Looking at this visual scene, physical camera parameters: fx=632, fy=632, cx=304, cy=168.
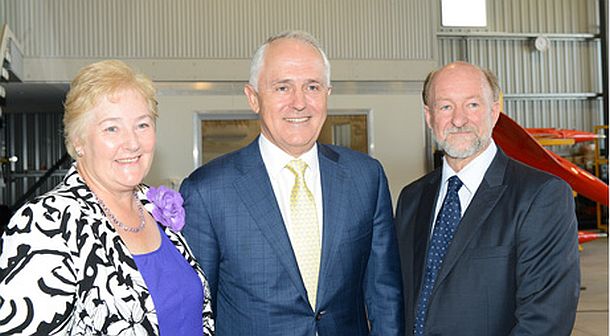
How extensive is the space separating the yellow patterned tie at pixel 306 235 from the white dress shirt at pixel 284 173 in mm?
24

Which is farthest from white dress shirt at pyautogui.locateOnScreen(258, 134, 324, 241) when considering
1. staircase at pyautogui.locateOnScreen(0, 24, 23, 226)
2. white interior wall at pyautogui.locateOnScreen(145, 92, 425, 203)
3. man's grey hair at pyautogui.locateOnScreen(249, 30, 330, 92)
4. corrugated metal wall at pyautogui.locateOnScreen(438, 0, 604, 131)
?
corrugated metal wall at pyautogui.locateOnScreen(438, 0, 604, 131)

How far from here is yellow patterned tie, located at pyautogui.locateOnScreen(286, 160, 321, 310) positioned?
1.98m

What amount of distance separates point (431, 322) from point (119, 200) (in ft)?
3.54

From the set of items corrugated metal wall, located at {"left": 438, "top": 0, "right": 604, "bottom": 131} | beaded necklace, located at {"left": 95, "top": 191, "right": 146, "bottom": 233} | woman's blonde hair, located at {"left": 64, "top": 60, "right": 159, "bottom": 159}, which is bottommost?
beaded necklace, located at {"left": 95, "top": 191, "right": 146, "bottom": 233}

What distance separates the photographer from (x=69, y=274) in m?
1.47

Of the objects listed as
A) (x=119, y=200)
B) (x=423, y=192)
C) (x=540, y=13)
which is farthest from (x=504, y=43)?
(x=119, y=200)

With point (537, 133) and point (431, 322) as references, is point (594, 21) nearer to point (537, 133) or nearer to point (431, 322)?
point (537, 133)

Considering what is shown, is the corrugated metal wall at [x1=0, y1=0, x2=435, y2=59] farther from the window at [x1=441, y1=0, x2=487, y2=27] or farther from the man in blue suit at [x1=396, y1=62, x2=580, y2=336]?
the man in blue suit at [x1=396, y1=62, x2=580, y2=336]

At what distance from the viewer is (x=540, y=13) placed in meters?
13.8

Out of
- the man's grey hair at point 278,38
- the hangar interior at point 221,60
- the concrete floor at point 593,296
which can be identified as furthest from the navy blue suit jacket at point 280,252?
the hangar interior at point 221,60

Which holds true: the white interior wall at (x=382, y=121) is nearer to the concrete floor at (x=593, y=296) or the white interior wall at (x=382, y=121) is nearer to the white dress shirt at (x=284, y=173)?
the concrete floor at (x=593, y=296)

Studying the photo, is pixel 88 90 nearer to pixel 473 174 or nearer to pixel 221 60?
pixel 473 174

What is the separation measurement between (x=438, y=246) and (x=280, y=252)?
588 mm

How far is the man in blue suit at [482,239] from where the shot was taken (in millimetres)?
1980
